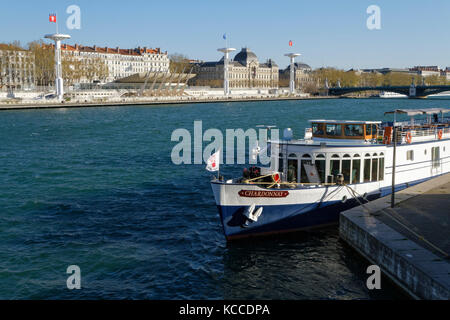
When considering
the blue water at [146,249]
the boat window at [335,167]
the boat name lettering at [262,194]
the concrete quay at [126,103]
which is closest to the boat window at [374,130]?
the boat window at [335,167]

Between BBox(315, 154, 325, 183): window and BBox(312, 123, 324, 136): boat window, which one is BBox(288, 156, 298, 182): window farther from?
BBox(312, 123, 324, 136): boat window

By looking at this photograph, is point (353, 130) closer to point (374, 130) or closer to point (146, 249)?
point (374, 130)

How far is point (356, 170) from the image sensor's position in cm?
1992

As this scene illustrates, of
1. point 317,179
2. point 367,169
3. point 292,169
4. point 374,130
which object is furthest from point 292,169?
point 374,130

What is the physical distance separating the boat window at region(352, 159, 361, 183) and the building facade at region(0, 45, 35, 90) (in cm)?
12293

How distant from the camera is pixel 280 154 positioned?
19.8 m

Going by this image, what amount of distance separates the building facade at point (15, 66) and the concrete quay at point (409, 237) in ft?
410

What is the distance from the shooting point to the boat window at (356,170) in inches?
781

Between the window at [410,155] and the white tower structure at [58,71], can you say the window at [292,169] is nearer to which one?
the window at [410,155]

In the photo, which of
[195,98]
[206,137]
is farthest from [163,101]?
[206,137]

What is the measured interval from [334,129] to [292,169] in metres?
3.40

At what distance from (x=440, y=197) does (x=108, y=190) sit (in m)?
16.5

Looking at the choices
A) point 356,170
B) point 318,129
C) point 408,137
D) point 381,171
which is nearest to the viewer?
point 356,170
